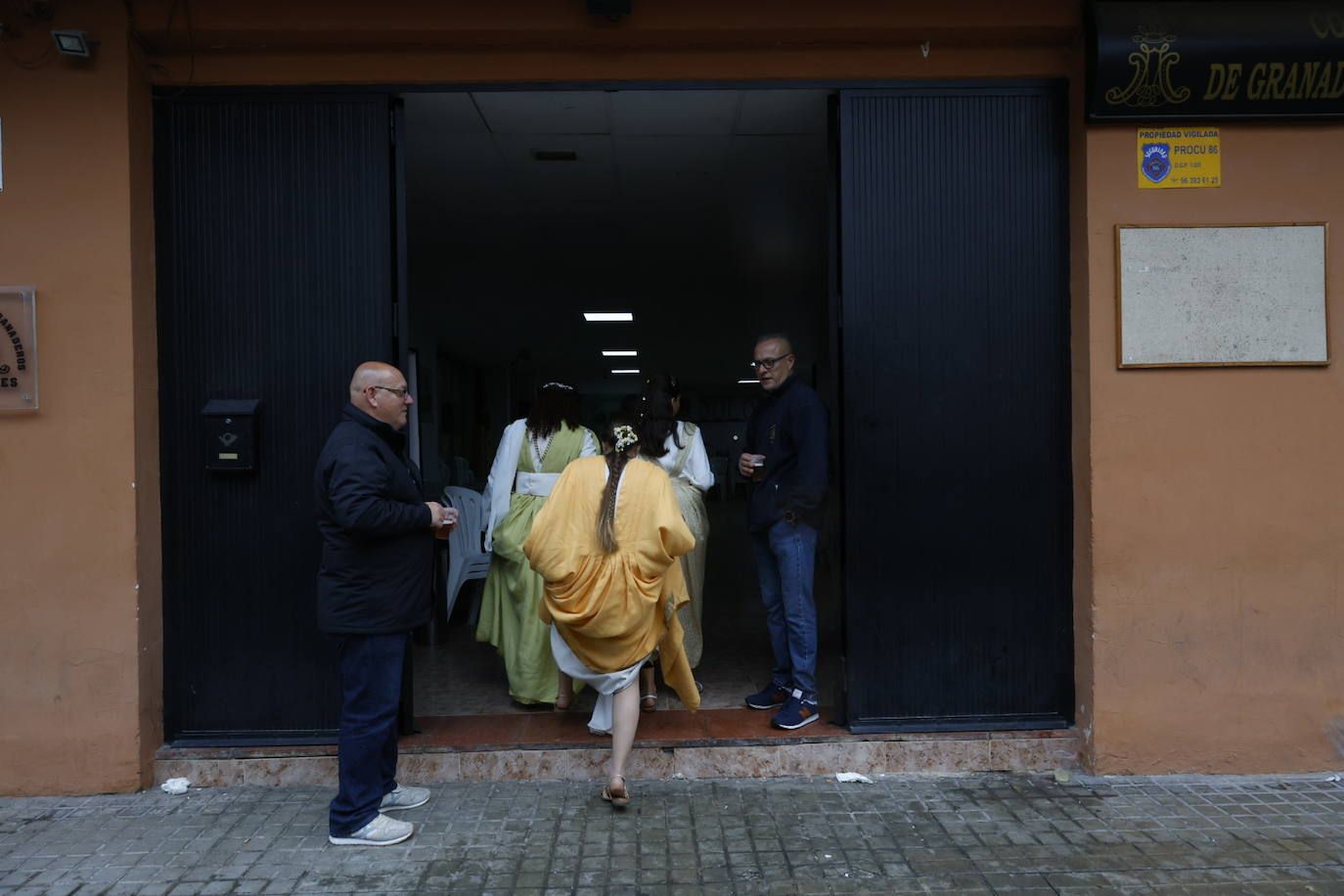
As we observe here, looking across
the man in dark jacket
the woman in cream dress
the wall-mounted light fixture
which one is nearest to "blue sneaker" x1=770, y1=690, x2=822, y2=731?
the woman in cream dress

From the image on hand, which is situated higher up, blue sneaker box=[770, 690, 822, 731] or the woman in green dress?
the woman in green dress

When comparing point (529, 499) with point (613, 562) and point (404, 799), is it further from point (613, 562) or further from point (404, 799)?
point (404, 799)

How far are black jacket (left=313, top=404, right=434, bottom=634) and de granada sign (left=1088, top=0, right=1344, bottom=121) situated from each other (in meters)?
3.55

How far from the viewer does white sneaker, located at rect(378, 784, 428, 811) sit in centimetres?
402

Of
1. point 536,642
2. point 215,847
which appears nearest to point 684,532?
point 536,642

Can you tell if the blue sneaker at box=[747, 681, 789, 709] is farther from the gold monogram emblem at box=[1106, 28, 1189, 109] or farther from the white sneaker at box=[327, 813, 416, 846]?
the gold monogram emblem at box=[1106, 28, 1189, 109]

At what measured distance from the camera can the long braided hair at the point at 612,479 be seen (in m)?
3.88

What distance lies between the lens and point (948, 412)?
446 centimetres

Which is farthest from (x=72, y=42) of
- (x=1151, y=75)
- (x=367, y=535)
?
(x=1151, y=75)

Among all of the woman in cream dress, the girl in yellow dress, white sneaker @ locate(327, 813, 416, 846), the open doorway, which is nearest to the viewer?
white sneaker @ locate(327, 813, 416, 846)

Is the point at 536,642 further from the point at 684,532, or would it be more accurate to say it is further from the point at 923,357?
the point at 923,357

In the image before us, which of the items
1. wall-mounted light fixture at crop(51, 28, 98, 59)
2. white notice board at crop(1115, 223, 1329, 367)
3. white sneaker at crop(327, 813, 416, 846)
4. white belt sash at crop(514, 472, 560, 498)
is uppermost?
wall-mounted light fixture at crop(51, 28, 98, 59)

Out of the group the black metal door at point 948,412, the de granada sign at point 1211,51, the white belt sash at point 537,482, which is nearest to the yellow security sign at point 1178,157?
the de granada sign at point 1211,51

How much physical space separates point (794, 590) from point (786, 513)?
39 cm
